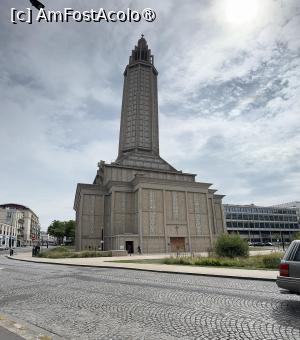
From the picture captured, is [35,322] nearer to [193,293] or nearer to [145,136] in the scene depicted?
[193,293]

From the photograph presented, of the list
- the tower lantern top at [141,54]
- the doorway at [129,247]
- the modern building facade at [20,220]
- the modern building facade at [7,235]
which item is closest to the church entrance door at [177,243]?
the doorway at [129,247]

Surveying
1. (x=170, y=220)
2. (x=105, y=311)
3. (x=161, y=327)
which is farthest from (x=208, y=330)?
(x=170, y=220)

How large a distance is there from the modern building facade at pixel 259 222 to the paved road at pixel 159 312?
3697 inches

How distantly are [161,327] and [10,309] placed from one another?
4519mm

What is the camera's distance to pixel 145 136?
76375 millimetres

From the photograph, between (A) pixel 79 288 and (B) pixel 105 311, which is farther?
(A) pixel 79 288

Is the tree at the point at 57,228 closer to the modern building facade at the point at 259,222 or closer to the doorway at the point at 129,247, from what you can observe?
the modern building facade at the point at 259,222

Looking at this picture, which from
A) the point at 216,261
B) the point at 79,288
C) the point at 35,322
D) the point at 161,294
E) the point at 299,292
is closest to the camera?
the point at 35,322

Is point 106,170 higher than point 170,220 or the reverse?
higher

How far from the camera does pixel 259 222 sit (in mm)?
104938

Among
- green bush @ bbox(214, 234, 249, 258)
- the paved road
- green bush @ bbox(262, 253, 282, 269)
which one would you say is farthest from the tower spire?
the paved road

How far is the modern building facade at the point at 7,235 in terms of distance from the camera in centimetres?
9606

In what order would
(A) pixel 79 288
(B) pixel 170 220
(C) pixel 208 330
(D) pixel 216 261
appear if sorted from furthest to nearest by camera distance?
1. (B) pixel 170 220
2. (D) pixel 216 261
3. (A) pixel 79 288
4. (C) pixel 208 330

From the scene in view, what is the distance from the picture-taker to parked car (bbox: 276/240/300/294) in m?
6.69
